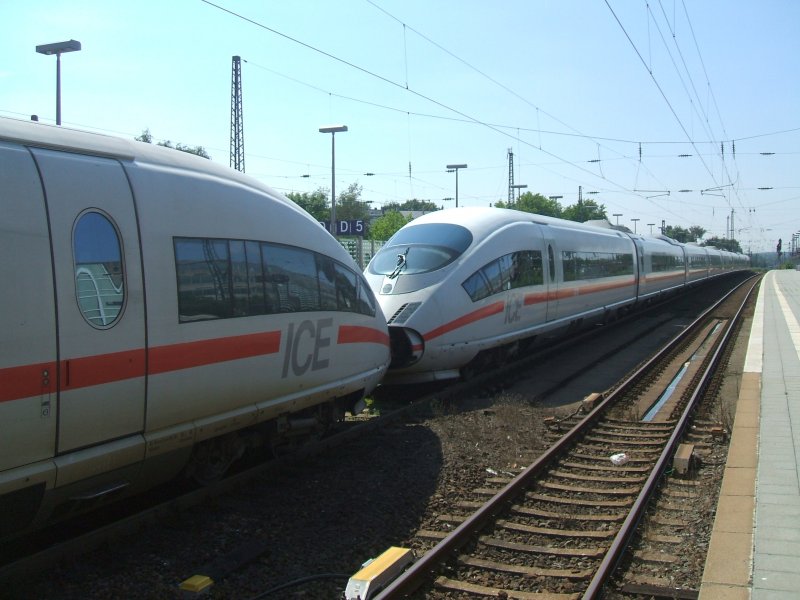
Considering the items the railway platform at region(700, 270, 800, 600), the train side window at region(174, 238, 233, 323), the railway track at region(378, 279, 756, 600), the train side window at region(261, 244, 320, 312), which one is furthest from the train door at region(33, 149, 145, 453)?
the railway platform at region(700, 270, 800, 600)

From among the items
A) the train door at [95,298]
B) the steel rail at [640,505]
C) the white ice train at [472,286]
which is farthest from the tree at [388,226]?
the train door at [95,298]

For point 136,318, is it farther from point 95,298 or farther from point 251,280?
point 251,280

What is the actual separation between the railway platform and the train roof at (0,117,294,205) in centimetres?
470

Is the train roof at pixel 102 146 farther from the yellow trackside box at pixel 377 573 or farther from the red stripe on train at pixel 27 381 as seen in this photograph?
the yellow trackside box at pixel 377 573

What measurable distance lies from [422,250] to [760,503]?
21.8ft

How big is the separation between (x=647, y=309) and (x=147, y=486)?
2676 centimetres

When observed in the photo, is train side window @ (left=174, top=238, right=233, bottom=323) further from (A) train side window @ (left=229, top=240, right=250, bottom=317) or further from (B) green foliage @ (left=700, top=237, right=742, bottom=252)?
(B) green foliage @ (left=700, top=237, right=742, bottom=252)

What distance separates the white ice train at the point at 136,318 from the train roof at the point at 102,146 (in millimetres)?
13

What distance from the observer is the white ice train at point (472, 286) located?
10.5 metres

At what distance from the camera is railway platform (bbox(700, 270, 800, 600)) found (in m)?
4.48

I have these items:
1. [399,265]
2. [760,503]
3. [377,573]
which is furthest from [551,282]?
[377,573]

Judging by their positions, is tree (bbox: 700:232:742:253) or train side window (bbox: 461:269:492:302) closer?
train side window (bbox: 461:269:492:302)

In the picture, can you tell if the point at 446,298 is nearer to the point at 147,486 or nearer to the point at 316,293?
the point at 316,293

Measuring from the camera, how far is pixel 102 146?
16.5 feet
